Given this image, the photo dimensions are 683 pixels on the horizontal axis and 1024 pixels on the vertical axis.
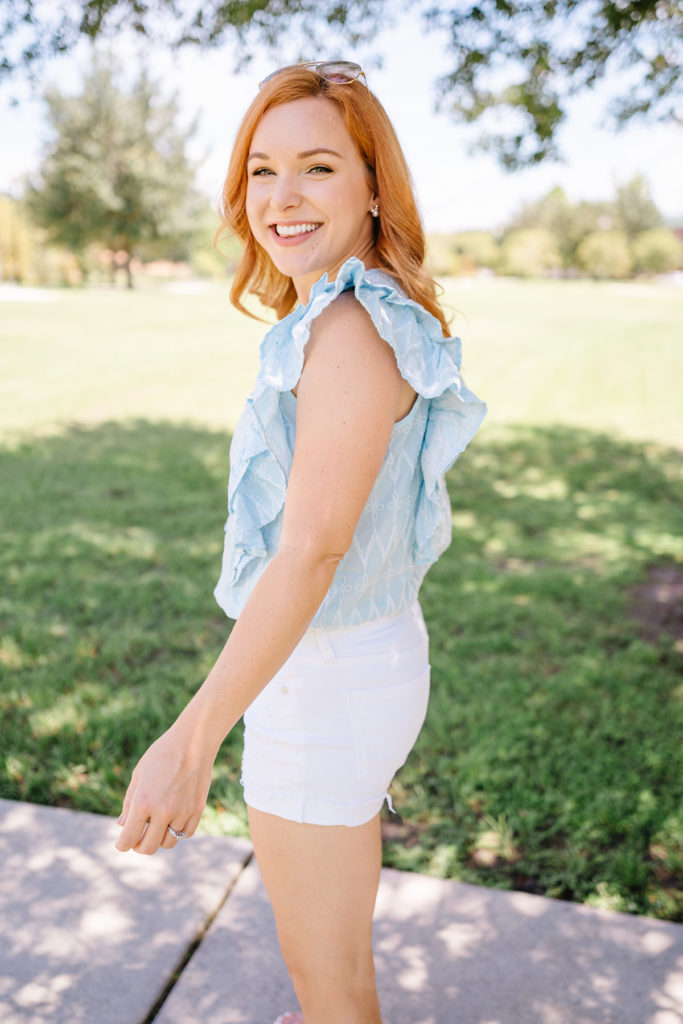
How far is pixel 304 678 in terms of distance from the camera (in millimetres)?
1521

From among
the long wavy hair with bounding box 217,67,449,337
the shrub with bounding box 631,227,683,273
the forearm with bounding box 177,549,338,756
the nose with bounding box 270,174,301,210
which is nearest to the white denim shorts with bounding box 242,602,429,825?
the forearm with bounding box 177,549,338,756

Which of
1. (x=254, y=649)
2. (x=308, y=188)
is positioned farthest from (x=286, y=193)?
(x=254, y=649)

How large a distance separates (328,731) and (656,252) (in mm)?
72697

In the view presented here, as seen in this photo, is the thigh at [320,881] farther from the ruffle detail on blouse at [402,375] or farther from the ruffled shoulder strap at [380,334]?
the ruffled shoulder strap at [380,334]

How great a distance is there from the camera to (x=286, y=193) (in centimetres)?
146

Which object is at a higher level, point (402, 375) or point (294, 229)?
point (294, 229)

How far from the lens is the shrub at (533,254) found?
233ft

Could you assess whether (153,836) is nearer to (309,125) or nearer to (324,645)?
(324,645)

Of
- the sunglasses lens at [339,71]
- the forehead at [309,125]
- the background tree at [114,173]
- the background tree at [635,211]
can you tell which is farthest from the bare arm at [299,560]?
the background tree at [635,211]

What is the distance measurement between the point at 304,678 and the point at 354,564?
0.23 m

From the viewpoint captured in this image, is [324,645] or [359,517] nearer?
[359,517]

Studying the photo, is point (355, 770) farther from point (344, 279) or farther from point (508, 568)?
→ point (508, 568)

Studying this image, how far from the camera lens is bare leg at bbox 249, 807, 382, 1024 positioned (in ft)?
4.98

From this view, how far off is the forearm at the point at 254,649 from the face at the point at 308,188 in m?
0.62
